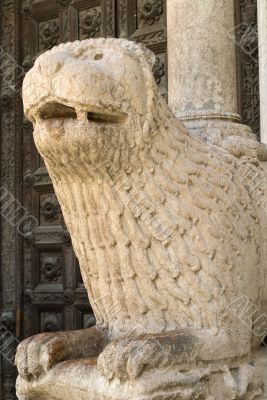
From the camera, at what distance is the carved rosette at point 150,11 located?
11.7 feet

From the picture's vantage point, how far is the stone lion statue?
154 centimetres

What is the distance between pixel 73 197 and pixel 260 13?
1.56 m

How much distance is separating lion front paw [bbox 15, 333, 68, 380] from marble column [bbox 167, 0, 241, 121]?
2.66 ft

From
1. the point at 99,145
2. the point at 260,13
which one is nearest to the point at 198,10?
the point at 260,13

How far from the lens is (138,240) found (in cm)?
167

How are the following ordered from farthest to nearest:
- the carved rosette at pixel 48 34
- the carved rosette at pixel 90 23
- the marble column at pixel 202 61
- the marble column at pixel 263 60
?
the carved rosette at pixel 48 34
the carved rosette at pixel 90 23
the marble column at pixel 263 60
the marble column at pixel 202 61

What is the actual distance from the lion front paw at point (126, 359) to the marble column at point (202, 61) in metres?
0.83

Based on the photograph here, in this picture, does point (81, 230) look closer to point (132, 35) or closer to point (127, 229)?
point (127, 229)

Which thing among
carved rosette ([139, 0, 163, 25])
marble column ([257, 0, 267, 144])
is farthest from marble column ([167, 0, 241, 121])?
carved rosette ([139, 0, 163, 25])

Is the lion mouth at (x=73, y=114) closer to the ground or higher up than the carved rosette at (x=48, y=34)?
closer to the ground

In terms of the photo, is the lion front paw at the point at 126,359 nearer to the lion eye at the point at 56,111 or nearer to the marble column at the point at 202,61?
the lion eye at the point at 56,111

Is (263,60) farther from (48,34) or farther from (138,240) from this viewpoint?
(48,34)

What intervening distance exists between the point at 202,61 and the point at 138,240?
77 cm

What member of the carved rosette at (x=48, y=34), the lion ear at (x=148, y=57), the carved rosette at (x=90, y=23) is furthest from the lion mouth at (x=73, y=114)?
the carved rosette at (x=48, y=34)
